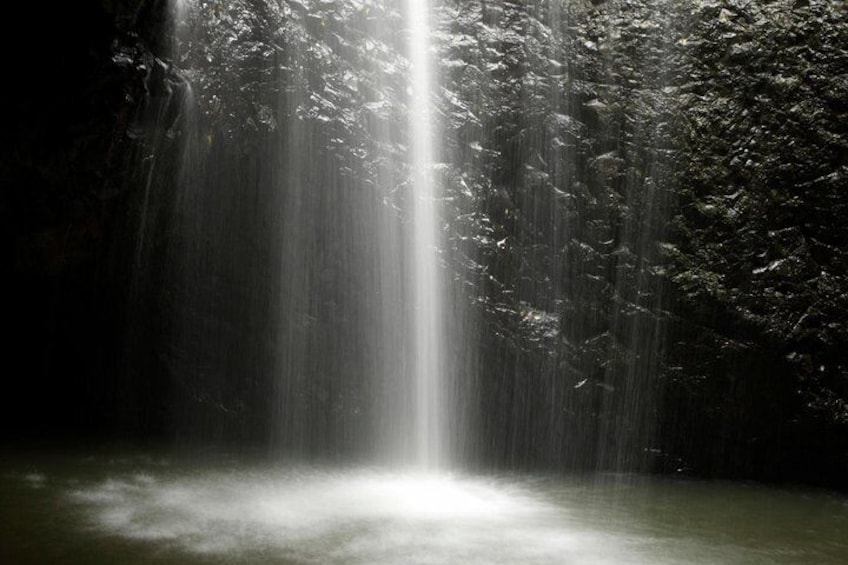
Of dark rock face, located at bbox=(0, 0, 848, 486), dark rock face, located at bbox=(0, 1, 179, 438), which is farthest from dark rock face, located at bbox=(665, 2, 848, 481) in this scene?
dark rock face, located at bbox=(0, 1, 179, 438)

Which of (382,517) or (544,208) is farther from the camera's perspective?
(544,208)

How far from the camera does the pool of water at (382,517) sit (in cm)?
346

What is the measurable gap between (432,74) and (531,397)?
3.09 meters

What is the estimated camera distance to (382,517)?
162 inches

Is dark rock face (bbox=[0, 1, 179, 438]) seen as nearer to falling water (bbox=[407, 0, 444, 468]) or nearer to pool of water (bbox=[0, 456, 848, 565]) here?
pool of water (bbox=[0, 456, 848, 565])

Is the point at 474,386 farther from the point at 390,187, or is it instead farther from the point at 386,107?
the point at 386,107

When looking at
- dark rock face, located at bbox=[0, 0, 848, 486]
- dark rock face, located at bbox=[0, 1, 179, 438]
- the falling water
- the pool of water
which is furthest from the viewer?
the falling water

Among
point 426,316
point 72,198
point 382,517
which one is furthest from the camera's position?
point 426,316

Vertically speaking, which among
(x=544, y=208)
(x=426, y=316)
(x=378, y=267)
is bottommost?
(x=426, y=316)

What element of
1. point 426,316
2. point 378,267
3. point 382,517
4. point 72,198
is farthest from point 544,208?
point 72,198

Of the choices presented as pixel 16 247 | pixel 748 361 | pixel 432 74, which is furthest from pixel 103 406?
pixel 748 361

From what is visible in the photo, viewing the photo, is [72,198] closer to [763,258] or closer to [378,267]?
[378,267]

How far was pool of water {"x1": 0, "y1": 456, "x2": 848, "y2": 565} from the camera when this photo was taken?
3.46m

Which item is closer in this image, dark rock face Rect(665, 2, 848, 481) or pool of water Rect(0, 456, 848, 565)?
pool of water Rect(0, 456, 848, 565)
